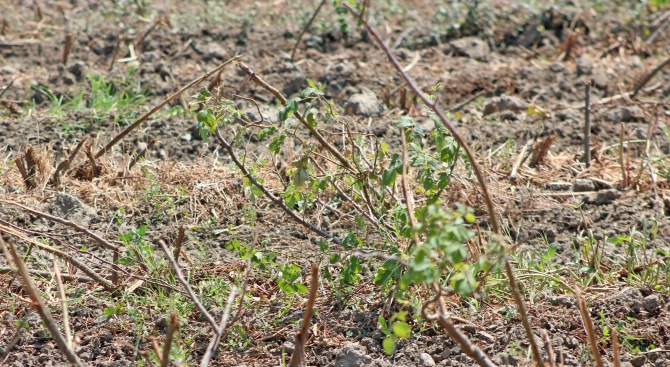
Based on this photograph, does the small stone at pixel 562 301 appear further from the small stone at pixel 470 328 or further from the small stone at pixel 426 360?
→ the small stone at pixel 426 360

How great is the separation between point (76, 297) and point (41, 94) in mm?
2280

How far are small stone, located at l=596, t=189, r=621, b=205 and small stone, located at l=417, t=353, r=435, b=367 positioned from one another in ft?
5.21

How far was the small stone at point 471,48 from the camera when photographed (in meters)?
5.62

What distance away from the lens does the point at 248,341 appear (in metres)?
2.68

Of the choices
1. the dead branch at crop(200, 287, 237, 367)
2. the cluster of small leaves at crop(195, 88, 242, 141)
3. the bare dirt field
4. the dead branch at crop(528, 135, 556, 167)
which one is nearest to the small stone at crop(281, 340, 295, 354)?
the bare dirt field

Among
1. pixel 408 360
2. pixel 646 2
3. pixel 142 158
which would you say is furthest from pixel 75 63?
pixel 646 2

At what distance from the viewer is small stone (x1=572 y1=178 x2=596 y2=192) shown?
3809 millimetres

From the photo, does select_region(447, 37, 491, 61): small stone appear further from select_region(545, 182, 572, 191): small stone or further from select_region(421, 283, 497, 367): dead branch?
select_region(421, 283, 497, 367): dead branch

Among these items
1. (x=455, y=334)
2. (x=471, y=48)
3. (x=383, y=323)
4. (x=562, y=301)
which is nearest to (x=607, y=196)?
(x=562, y=301)

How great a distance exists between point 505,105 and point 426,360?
2597 mm

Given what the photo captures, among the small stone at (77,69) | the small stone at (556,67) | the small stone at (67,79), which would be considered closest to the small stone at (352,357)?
the small stone at (67,79)

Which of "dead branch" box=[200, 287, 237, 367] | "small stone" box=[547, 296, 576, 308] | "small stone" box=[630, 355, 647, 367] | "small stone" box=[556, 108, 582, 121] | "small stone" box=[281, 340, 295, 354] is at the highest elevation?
"dead branch" box=[200, 287, 237, 367]

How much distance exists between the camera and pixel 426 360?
2574 mm

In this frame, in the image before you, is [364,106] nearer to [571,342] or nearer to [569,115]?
[569,115]
